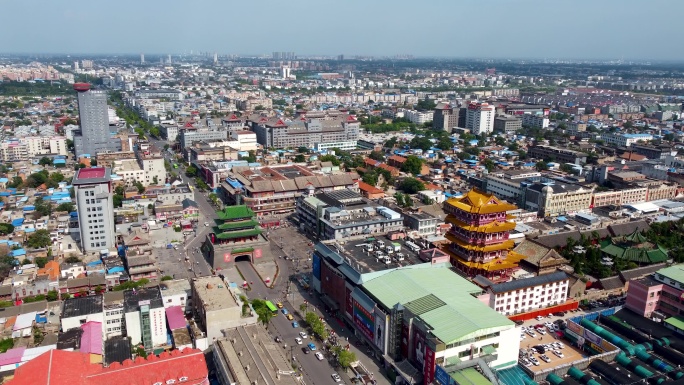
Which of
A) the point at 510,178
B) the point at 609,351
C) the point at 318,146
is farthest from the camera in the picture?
the point at 318,146

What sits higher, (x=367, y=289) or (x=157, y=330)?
(x=367, y=289)

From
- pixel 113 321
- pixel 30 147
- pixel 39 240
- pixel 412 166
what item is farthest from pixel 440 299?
pixel 30 147

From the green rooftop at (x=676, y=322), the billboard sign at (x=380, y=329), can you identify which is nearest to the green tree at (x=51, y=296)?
the billboard sign at (x=380, y=329)

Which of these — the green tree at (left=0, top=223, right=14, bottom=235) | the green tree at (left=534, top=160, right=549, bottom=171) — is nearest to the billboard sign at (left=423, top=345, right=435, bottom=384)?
the green tree at (left=0, top=223, right=14, bottom=235)

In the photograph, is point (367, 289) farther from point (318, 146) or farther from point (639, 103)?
point (639, 103)

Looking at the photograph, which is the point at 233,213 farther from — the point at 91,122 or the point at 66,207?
the point at 91,122

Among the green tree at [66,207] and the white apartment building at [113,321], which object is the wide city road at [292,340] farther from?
the green tree at [66,207]

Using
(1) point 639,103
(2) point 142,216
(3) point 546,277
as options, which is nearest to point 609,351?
(3) point 546,277
